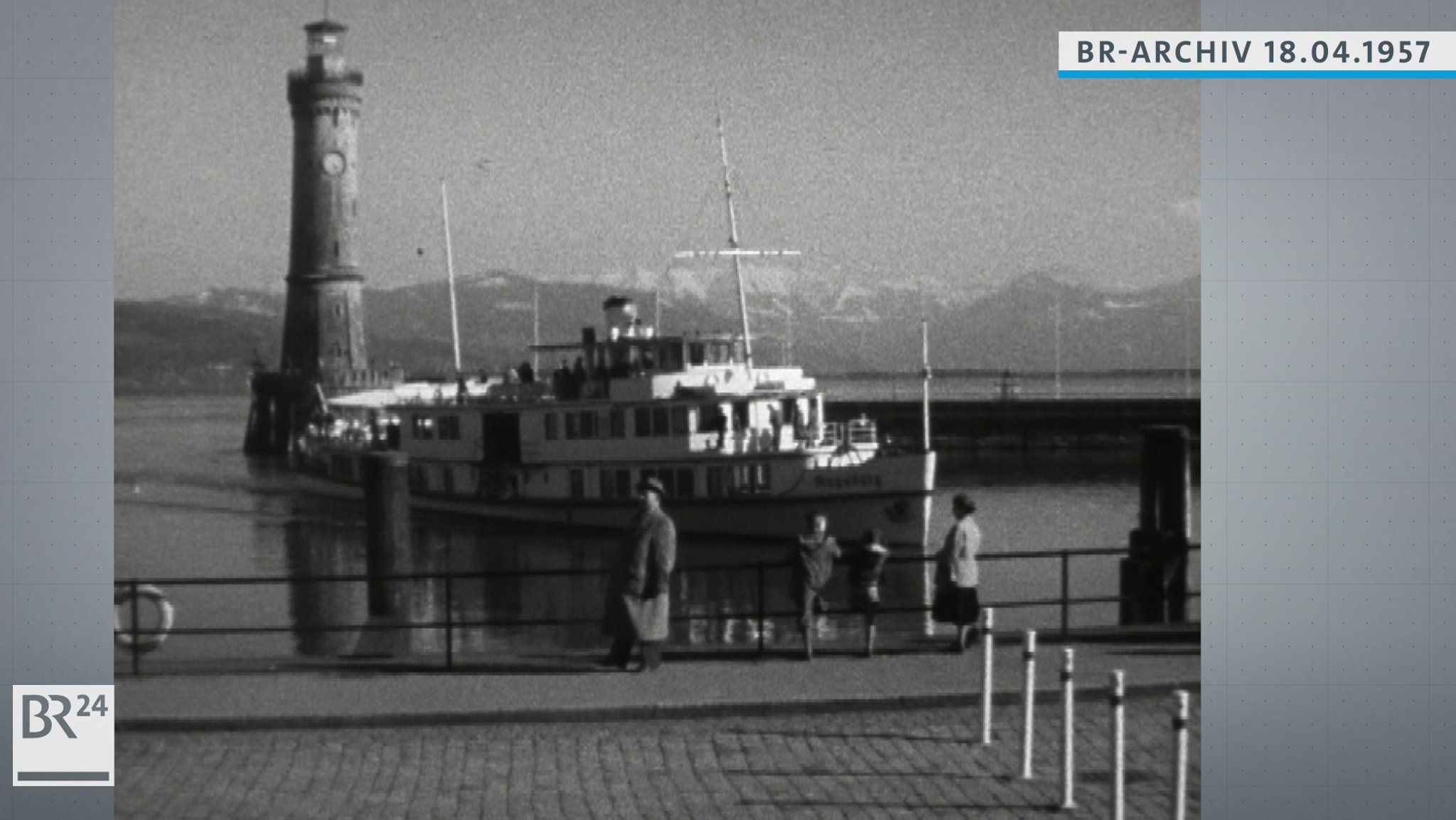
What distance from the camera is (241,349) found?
33.7 ft

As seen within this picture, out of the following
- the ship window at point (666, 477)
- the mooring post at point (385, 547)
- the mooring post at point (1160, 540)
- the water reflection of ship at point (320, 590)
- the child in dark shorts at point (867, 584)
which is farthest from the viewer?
the ship window at point (666, 477)

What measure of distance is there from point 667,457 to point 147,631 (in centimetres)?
1233

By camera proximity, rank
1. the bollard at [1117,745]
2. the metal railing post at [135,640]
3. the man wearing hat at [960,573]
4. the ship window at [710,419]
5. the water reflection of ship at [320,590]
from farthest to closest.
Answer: the ship window at [710,419], the water reflection of ship at [320,590], the man wearing hat at [960,573], the metal railing post at [135,640], the bollard at [1117,745]

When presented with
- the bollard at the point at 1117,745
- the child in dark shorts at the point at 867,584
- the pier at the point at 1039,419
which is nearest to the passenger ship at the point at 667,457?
the pier at the point at 1039,419

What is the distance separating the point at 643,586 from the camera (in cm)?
962

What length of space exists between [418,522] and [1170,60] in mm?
15424

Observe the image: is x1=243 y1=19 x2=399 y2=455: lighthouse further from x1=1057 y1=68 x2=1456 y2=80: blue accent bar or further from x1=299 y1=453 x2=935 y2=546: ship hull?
x1=299 y1=453 x2=935 y2=546: ship hull

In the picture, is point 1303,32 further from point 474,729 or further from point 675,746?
point 474,729

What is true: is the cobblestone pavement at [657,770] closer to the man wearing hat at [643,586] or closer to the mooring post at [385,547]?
the man wearing hat at [643,586]

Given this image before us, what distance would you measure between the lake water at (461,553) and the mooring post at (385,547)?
1.70 ft

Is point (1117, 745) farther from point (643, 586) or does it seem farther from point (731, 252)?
point (731, 252)

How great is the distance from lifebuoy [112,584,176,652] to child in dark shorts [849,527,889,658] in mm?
3530

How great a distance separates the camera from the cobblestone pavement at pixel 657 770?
737 centimetres

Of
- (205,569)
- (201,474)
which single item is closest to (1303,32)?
(201,474)
